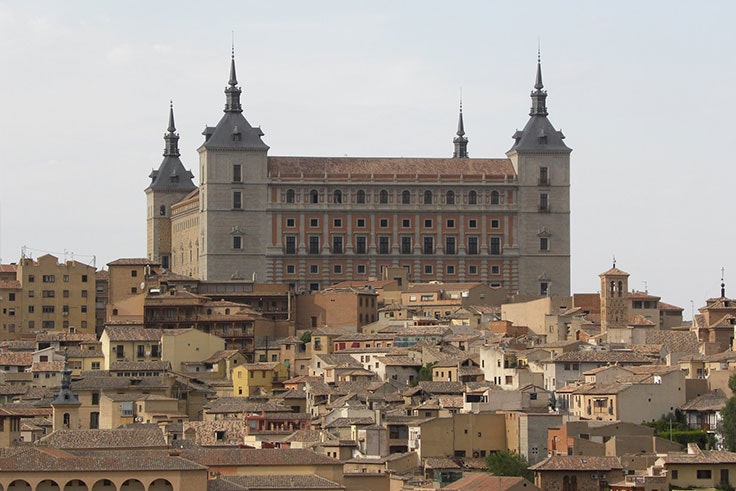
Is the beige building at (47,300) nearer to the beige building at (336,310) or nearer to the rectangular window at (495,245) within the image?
the beige building at (336,310)

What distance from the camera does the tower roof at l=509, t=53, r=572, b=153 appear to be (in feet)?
487

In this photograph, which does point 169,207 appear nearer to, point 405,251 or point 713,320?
point 405,251

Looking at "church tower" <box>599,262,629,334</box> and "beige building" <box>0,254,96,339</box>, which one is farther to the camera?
"beige building" <box>0,254,96,339</box>

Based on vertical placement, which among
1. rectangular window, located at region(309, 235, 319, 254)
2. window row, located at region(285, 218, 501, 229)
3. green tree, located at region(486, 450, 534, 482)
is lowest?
green tree, located at region(486, 450, 534, 482)

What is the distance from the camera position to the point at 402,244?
145 metres

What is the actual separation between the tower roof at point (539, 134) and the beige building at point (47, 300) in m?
30.2

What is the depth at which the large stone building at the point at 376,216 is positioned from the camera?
5620 inches

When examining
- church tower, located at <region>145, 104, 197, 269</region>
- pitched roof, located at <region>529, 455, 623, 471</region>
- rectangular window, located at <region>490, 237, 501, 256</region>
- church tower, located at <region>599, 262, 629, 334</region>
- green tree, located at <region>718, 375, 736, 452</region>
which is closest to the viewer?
pitched roof, located at <region>529, 455, 623, 471</region>

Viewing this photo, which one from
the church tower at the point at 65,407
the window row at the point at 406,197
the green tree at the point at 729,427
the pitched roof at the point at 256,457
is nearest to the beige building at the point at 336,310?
the window row at the point at 406,197

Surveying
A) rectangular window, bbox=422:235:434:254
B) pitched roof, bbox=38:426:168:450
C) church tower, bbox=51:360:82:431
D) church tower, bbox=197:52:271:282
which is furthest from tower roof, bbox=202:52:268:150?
pitched roof, bbox=38:426:168:450

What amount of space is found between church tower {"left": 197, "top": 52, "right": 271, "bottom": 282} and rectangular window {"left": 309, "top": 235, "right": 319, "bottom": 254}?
2480mm

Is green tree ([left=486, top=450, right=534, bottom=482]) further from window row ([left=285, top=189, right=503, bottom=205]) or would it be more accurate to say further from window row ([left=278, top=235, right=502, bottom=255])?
window row ([left=285, top=189, right=503, bottom=205])

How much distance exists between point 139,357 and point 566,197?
40.7 metres

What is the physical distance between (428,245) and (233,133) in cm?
1290
